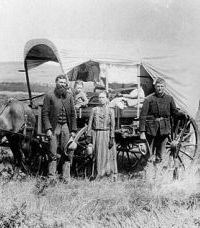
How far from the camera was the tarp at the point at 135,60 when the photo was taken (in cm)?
861

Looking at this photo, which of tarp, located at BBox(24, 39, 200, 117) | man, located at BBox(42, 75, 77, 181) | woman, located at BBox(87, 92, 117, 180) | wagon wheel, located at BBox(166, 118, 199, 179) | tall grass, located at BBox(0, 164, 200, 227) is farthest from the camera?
tarp, located at BBox(24, 39, 200, 117)

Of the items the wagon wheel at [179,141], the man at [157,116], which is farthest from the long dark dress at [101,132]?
the wagon wheel at [179,141]

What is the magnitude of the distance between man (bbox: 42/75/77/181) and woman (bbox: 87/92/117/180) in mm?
447

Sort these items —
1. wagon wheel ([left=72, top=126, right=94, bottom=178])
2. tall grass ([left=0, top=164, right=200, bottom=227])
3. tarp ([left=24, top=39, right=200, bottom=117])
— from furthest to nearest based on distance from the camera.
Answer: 1. tarp ([left=24, top=39, right=200, bottom=117])
2. wagon wheel ([left=72, top=126, right=94, bottom=178])
3. tall grass ([left=0, top=164, right=200, bottom=227])

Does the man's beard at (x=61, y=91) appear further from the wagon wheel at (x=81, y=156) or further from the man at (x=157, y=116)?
the man at (x=157, y=116)

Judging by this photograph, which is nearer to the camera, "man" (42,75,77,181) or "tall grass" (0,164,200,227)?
"tall grass" (0,164,200,227)

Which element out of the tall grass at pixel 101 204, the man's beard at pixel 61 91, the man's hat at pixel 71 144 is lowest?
the tall grass at pixel 101 204

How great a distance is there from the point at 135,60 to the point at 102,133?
74.7 inches

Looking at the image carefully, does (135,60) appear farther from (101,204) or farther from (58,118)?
(101,204)

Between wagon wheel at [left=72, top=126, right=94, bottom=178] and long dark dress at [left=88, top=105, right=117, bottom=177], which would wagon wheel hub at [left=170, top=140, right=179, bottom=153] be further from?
wagon wheel at [left=72, top=126, right=94, bottom=178]

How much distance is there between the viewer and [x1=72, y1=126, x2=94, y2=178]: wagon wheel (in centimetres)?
815

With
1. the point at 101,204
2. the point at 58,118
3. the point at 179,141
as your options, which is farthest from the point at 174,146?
the point at 101,204

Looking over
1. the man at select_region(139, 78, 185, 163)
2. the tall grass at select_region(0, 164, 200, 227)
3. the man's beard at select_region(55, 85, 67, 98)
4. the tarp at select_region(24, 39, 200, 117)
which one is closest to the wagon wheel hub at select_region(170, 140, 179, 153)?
the man at select_region(139, 78, 185, 163)

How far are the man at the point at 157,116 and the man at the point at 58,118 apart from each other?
1.35 meters
